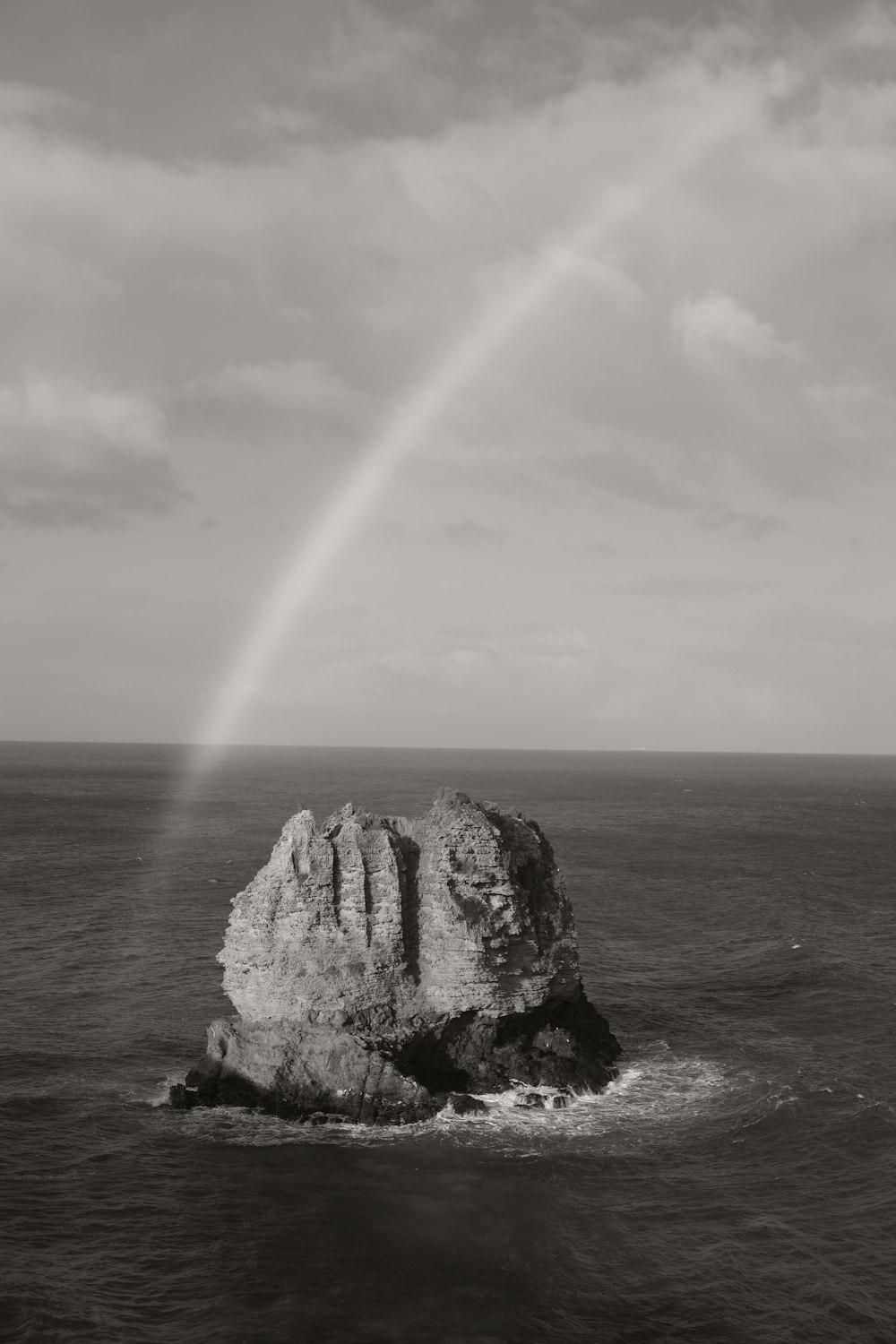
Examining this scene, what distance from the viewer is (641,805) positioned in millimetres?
174500

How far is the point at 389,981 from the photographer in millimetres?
38562

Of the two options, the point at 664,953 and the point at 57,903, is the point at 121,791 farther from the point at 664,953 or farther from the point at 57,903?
the point at 664,953

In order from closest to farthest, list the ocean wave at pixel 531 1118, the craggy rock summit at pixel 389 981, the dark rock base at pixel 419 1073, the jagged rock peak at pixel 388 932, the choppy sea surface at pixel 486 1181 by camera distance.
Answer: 1. the choppy sea surface at pixel 486 1181
2. the ocean wave at pixel 531 1118
3. the dark rock base at pixel 419 1073
4. the craggy rock summit at pixel 389 981
5. the jagged rock peak at pixel 388 932

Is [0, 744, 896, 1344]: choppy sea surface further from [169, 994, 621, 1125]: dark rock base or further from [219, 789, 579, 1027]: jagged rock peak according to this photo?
[219, 789, 579, 1027]: jagged rock peak

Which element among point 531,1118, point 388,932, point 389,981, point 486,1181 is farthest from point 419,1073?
point 486,1181

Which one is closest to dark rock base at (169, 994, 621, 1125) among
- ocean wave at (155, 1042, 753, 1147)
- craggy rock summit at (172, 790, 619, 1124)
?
craggy rock summit at (172, 790, 619, 1124)

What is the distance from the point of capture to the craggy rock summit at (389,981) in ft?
122

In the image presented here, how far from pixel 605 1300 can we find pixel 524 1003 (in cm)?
1479

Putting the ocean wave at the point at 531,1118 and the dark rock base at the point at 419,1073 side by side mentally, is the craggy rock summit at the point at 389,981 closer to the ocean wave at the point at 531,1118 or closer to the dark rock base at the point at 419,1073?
the dark rock base at the point at 419,1073

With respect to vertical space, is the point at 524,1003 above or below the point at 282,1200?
above

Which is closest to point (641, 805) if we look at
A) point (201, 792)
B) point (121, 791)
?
point (201, 792)

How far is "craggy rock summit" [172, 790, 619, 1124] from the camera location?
3731 centimetres

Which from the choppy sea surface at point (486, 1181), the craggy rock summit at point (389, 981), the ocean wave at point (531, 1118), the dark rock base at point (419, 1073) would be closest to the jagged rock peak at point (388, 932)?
the craggy rock summit at point (389, 981)

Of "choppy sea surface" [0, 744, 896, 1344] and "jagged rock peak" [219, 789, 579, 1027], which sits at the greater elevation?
"jagged rock peak" [219, 789, 579, 1027]
